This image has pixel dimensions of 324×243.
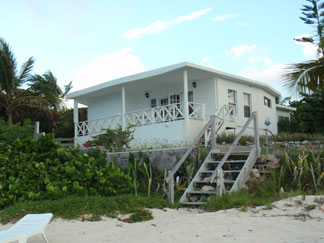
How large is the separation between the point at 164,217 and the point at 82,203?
1778 mm

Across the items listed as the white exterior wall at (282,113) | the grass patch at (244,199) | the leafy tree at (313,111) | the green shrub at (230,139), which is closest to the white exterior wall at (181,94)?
the green shrub at (230,139)

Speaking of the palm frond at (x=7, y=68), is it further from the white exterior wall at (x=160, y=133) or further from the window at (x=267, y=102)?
the window at (x=267, y=102)

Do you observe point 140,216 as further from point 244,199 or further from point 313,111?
point 313,111

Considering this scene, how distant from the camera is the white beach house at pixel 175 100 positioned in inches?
596

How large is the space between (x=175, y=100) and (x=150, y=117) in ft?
7.34

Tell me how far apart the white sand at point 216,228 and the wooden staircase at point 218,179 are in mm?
1125

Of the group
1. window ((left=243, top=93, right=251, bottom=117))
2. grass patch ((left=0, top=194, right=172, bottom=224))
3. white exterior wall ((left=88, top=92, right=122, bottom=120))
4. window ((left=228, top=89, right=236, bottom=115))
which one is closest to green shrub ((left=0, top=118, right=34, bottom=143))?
grass patch ((left=0, top=194, right=172, bottom=224))

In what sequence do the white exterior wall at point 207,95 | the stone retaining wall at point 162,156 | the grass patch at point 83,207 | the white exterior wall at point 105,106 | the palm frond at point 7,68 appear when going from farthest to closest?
the white exterior wall at point 105,106
the palm frond at point 7,68
the white exterior wall at point 207,95
the stone retaining wall at point 162,156
the grass patch at point 83,207

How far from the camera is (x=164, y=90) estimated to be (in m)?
18.2

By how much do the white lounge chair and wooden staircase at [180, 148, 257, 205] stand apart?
11.6ft

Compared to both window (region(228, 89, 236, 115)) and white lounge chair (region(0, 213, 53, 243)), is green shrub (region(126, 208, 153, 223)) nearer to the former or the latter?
white lounge chair (region(0, 213, 53, 243))

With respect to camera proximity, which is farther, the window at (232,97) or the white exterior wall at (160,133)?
the window at (232,97)

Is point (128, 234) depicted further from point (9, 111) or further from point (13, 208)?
point (9, 111)

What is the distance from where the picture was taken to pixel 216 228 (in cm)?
621
